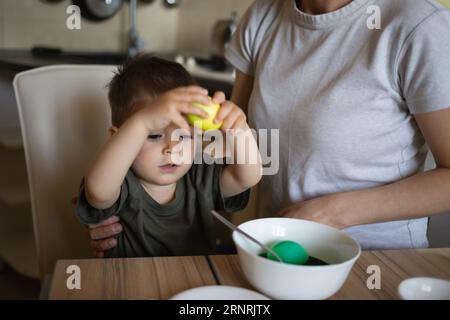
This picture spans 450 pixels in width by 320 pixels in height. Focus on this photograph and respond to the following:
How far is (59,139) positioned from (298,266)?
74 centimetres

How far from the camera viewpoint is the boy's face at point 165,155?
0.95m

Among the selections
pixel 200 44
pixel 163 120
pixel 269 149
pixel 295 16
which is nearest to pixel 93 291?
pixel 163 120

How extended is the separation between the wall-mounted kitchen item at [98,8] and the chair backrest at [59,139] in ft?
5.11

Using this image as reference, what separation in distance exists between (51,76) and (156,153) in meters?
0.36

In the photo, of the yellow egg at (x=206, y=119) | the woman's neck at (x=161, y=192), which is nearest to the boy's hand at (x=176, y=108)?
the yellow egg at (x=206, y=119)

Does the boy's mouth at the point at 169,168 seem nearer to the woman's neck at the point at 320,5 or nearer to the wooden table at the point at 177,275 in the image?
the wooden table at the point at 177,275

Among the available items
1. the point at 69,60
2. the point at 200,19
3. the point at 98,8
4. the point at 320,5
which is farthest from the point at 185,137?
the point at 200,19

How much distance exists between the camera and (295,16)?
3.59 feet

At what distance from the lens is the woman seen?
896 millimetres

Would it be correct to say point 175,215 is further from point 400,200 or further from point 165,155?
point 400,200

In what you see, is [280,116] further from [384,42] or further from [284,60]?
[384,42]

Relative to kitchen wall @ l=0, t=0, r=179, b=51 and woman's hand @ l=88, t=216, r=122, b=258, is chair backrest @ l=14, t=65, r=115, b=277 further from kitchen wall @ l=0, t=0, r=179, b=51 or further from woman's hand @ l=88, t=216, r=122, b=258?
kitchen wall @ l=0, t=0, r=179, b=51

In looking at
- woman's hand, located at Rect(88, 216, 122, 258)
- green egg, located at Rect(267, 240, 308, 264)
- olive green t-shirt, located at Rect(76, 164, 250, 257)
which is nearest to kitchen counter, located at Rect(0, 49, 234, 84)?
olive green t-shirt, located at Rect(76, 164, 250, 257)

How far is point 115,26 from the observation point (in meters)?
2.79
